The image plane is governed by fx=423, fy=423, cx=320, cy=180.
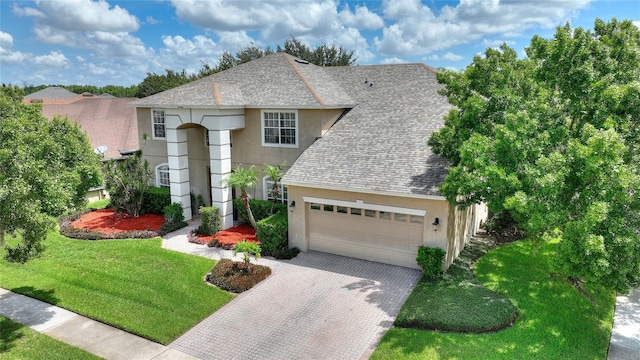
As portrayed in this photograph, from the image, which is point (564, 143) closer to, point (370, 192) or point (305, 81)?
point (370, 192)

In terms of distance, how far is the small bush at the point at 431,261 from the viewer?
14242 mm

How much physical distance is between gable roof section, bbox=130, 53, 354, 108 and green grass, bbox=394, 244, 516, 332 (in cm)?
926

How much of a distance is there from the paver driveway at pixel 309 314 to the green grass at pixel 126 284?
0.92 meters

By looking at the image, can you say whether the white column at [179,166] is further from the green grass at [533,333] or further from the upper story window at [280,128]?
the green grass at [533,333]

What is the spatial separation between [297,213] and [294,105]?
201 inches

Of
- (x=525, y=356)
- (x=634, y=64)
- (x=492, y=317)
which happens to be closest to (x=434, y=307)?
(x=492, y=317)

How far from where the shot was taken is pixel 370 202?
51.3ft

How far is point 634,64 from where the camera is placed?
488 inches

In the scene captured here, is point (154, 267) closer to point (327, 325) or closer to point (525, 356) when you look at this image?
point (327, 325)

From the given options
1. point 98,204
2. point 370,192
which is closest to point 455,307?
point 370,192

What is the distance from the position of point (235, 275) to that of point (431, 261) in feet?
22.0

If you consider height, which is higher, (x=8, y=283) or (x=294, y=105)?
(x=294, y=105)

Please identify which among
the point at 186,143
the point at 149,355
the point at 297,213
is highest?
the point at 186,143

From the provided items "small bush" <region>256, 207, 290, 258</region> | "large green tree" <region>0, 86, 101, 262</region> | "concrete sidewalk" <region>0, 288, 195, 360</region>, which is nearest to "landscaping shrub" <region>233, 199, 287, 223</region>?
"small bush" <region>256, 207, 290, 258</region>
